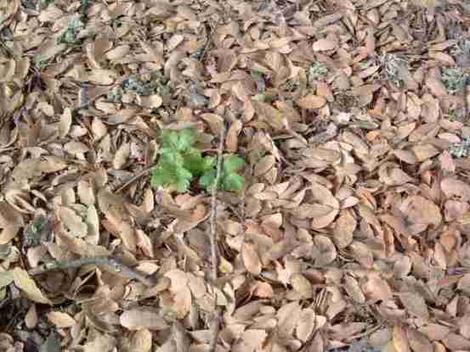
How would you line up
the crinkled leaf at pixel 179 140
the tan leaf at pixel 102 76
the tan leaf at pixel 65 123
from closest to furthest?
the crinkled leaf at pixel 179 140 → the tan leaf at pixel 65 123 → the tan leaf at pixel 102 76

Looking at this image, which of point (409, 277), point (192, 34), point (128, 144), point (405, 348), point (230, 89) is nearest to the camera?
point (405, 348)

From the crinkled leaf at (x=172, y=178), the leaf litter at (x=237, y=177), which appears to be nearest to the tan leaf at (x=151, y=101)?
the leaf litter at (x=237, y=177)

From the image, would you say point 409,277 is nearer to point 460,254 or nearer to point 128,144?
point 460,254

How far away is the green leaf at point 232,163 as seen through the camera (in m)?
1.72

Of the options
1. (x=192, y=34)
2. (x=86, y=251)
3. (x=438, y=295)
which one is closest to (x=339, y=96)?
(x=192, y=34)

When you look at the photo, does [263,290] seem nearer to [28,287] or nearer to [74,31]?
[28,287]

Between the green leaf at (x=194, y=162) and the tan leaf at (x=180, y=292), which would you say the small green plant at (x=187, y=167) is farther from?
the tan leaf at (x=180, y=292)

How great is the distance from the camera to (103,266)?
160 centimetres

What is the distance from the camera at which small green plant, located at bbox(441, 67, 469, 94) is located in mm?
1974

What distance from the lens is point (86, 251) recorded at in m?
1.62

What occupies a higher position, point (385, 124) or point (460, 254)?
point (385, 124)

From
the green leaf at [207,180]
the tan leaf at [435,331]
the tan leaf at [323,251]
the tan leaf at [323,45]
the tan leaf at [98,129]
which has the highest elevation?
the tan leaf at [323,45]

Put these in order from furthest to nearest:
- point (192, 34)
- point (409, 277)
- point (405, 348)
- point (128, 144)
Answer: point (192, 34)
point (128, 144)
point (409, 277)
point (405, 348)

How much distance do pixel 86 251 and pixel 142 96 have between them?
0.46 m
